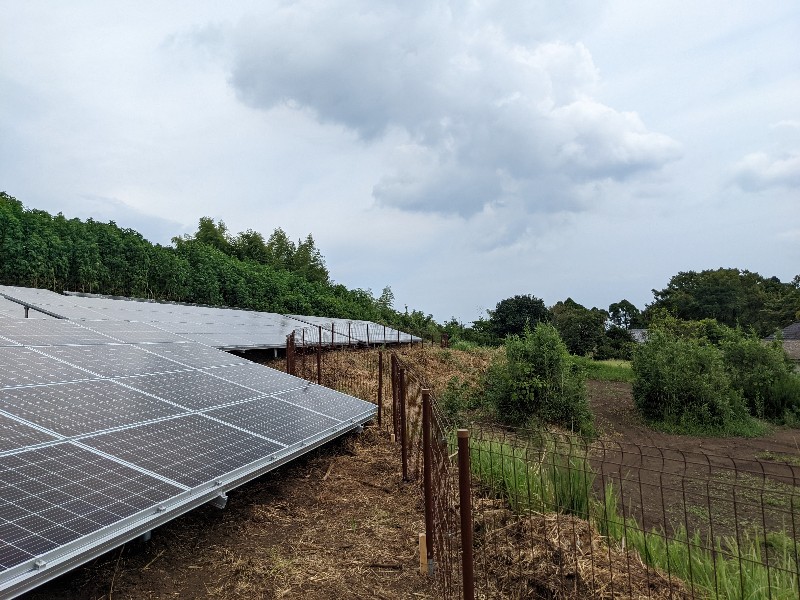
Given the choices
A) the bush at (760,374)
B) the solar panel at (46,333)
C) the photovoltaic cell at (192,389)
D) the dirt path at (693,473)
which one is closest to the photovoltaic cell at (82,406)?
the photovoltaic cell at (192,389)

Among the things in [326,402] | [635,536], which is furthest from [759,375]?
[326,402]

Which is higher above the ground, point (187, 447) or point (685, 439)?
point (187, 447)

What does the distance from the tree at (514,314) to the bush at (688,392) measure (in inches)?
997

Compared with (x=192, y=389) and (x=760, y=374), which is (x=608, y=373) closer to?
(x=760, y=374)

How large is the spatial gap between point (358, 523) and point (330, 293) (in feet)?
133

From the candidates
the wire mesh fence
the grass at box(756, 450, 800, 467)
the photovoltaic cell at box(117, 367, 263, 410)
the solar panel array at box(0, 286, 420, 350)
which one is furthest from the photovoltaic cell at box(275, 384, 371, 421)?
the grass at box(756, 450, 800, 467)

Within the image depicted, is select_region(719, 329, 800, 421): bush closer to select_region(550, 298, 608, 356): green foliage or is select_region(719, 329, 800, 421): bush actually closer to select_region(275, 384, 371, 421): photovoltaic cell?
select_region(275, 384, 371, 421): photovoltaic cell

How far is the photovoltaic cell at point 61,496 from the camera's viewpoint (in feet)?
10.8

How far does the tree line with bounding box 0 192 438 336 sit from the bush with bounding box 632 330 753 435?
20.0 metres

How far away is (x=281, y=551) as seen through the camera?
5.16 metres

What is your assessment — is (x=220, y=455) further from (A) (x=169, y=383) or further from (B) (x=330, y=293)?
(B) (x=330, y=293)

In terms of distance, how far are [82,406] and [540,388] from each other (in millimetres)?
12191

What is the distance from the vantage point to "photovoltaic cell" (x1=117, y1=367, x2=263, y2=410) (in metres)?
6.60

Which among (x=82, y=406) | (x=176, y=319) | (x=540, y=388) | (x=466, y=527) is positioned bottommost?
(x=540, y=388)
